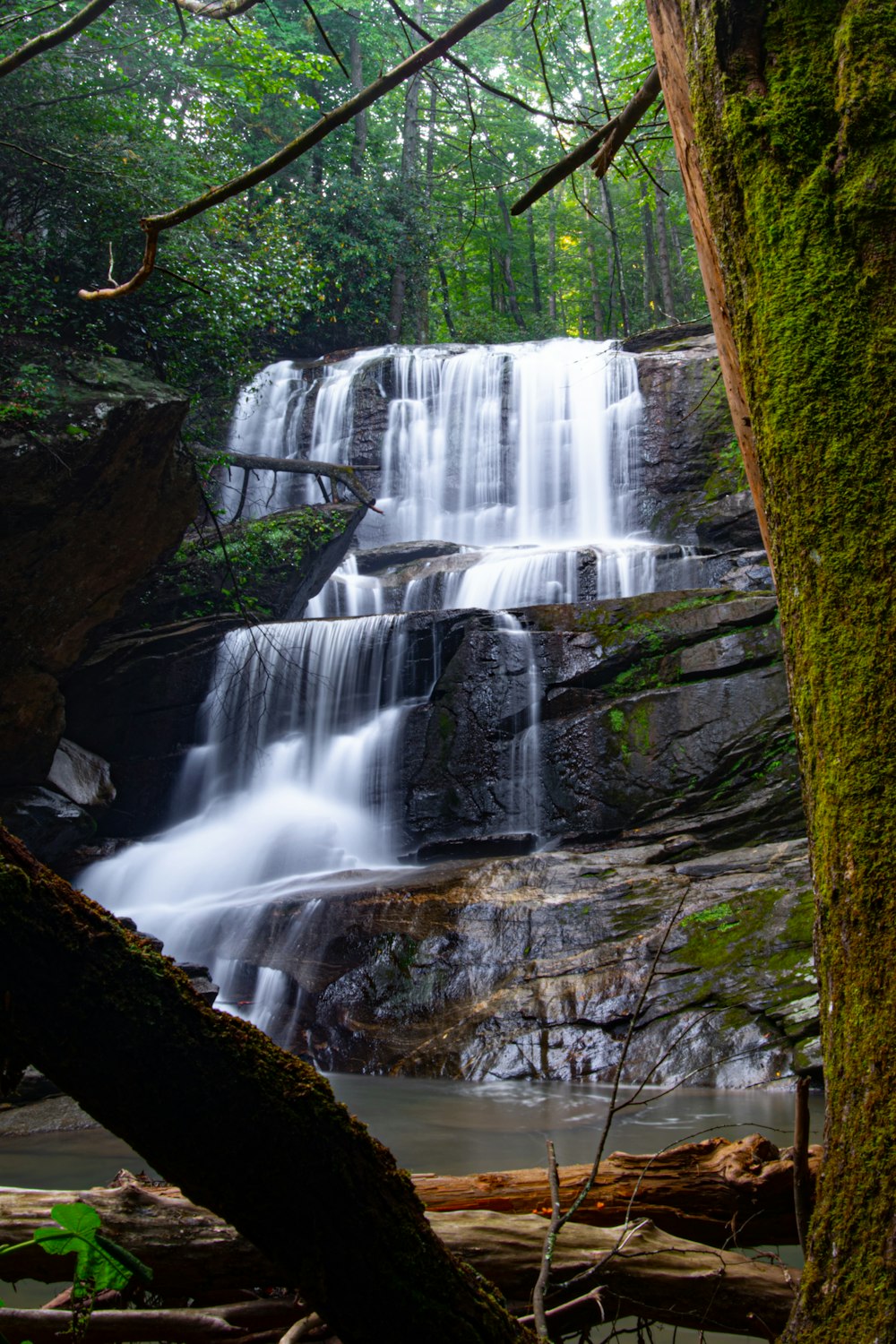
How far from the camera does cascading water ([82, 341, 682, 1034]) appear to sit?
1110 centimetres

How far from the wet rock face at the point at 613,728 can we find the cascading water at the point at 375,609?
0.17m

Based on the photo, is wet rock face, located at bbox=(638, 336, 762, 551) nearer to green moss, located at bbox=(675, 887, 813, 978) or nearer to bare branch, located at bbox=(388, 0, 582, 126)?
green moss, located at bbox=(675, 887, 813, 978)

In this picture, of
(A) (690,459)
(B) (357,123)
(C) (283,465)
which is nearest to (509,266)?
(B) (357,123)

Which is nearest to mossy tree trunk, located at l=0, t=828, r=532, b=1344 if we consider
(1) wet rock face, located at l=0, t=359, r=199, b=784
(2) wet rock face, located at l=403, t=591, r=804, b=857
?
(2) wet rock face, located at l=403, t=591, r=804, b=857

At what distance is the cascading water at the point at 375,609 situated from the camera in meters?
11.1

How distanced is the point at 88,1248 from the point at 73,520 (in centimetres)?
996

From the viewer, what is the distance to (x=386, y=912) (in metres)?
8.49

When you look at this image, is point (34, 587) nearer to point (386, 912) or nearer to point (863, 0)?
point (386, 912)

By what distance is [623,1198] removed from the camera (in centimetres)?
241

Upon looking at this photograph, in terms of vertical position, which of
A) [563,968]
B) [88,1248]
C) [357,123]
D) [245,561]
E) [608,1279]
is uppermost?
[357,123]

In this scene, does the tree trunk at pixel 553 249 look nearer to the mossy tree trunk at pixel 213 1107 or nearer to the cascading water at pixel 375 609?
the cascading water at pixel 375 609

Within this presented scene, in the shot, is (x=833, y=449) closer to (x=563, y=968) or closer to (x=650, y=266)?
(x=563, y=968)

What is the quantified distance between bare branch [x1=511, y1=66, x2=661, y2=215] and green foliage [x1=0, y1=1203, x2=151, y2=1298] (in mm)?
2636

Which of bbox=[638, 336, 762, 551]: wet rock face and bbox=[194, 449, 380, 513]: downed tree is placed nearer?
bbox=[194, 449, 380, 513]: downed tree
